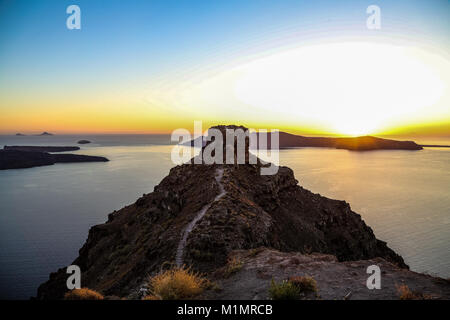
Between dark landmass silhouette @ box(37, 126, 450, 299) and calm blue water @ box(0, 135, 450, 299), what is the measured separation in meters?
13.2

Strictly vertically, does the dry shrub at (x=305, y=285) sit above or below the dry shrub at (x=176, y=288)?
below

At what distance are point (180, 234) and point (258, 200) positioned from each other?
10682mm

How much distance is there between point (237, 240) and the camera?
1516 cm

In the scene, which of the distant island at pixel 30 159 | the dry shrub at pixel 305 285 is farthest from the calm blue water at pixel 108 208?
the dry shrub at pixel 305 285

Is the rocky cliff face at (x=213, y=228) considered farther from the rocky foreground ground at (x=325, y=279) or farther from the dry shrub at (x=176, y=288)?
the dry shrub at (x=176, y=288)

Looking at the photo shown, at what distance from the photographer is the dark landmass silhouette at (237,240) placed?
9453mm

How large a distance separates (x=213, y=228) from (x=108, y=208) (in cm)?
6358

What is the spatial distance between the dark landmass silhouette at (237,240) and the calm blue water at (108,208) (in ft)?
43.2

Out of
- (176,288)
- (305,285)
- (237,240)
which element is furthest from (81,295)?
(237,240)

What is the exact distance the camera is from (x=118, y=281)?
15891mm

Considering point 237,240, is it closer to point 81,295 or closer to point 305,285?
point 305,285
